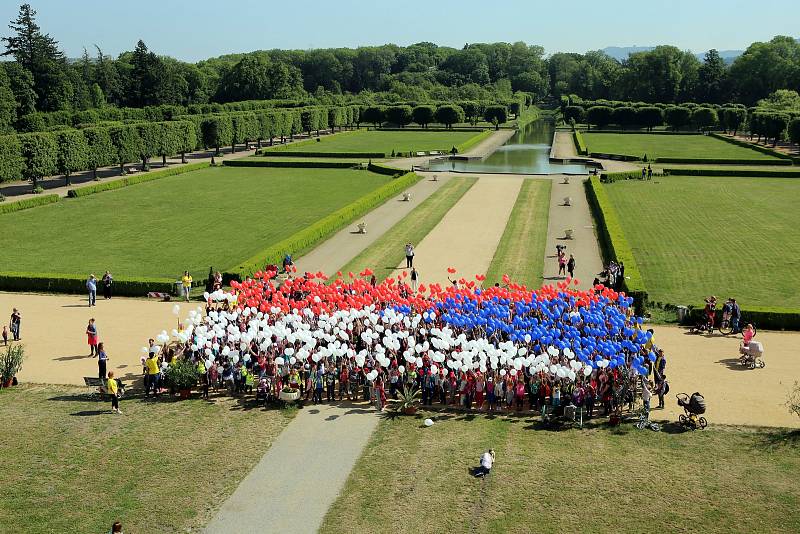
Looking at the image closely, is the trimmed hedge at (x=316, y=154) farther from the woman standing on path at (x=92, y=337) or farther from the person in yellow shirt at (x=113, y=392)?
the person in yellow shirt at (x=113, y=392)

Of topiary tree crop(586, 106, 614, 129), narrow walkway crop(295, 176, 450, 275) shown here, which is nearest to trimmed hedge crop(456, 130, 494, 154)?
topiary tree crop(586, 106, 614, 129)

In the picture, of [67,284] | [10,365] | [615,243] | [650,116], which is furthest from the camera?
[650,116]

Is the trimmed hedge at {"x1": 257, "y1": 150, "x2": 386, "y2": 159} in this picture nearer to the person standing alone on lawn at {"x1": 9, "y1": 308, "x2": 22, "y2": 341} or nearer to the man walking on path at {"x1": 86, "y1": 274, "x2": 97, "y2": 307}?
the man walking on path at {"x1": 86, "y1": 274, "x2": 97, "y2": 307}

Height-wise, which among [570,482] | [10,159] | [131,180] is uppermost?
[10,159]

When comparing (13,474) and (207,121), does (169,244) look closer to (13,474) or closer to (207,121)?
(13,474)

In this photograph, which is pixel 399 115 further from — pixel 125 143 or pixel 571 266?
pixel 571 266

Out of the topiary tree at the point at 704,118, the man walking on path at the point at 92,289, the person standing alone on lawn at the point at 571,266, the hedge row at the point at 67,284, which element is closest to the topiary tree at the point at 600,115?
the topiary tree at the point at 704,118

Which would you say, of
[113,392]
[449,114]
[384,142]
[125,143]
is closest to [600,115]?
[449,114]
